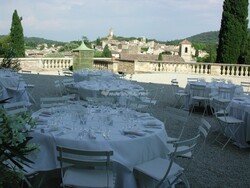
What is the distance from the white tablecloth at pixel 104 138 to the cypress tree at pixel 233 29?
46.6ft

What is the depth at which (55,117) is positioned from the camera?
15.0ft

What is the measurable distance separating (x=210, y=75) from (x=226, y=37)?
226cm

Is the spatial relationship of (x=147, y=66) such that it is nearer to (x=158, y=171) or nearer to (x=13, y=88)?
(x=13, y=88)

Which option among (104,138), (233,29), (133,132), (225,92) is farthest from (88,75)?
(233,29)

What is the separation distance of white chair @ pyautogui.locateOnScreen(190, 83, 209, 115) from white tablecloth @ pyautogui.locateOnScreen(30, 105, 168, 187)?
18.0 ft

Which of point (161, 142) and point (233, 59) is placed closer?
point (161, 142)

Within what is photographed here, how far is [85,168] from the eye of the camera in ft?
11.8

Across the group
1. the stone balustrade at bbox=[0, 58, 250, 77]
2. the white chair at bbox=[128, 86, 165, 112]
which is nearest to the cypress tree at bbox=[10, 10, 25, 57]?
the stone balustrade at bbox=[0, 58, 250, 77]

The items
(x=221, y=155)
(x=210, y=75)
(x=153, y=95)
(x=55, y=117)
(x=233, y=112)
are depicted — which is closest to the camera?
(x=55, y=117)

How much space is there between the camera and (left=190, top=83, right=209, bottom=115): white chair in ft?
32.4

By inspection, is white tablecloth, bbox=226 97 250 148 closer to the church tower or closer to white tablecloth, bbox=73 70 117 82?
white tablecloth, bbox=73 70 117 82

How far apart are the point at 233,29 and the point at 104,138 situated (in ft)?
50.4

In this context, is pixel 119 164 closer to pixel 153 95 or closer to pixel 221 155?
pixel 221 155

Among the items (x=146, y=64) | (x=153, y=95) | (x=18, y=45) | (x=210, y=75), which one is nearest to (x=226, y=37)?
(x=210, y=75)
